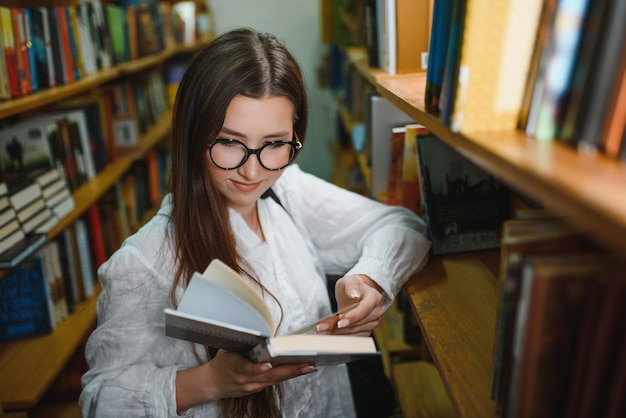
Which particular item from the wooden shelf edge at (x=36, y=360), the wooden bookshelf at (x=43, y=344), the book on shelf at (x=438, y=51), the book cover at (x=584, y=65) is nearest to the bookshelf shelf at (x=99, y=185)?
the wooden bookshelf at (x=43, y=344)

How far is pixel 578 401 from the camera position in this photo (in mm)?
546

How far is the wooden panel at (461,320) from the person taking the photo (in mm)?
747

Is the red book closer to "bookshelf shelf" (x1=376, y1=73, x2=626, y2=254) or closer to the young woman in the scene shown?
the young woman

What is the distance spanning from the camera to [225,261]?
106 centimetres

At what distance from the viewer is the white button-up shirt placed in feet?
3.09

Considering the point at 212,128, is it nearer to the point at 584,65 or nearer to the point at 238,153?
the point at 238,153

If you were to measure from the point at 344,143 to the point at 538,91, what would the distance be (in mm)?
2970

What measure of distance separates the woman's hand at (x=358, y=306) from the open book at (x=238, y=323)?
16 centimetres

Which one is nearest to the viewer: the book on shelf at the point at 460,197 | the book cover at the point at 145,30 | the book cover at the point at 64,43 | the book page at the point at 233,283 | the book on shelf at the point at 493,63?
the book on shelf at the point at 493,63

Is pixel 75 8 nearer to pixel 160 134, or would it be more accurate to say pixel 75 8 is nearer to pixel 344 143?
pixel 160 134

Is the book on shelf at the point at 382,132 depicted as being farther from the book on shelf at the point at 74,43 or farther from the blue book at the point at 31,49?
the book on shelf at the point at 74,43

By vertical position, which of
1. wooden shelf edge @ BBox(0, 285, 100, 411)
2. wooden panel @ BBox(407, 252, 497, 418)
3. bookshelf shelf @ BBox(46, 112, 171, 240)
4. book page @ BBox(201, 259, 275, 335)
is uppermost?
book page @ BBox(201, 259, 275, 335)

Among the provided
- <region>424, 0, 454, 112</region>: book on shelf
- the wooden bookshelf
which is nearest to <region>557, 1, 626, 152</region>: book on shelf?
<region>424, 0, 454, 112</region>: book on shelf

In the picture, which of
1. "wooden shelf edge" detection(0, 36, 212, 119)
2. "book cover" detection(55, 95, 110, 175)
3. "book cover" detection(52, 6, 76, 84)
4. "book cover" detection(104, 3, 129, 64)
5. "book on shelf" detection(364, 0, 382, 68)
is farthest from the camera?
"book cover" detection(104, 3, 129, 64)
